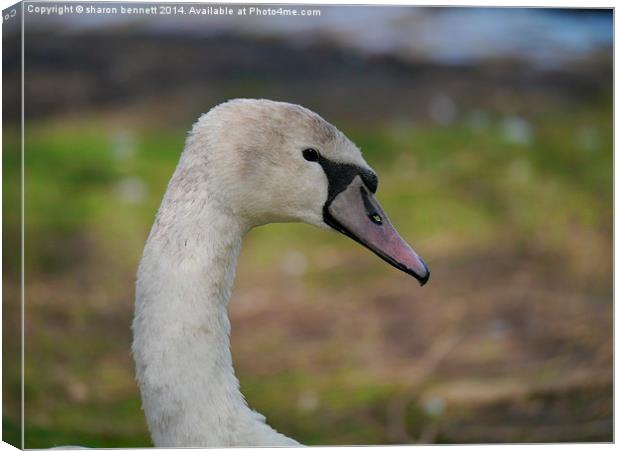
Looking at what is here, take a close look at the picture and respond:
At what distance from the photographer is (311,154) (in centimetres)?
376

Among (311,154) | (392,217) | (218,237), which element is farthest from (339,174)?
(392,217)

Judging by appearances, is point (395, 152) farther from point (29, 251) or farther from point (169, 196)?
point (169, 196)

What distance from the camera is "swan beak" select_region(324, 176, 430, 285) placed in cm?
377

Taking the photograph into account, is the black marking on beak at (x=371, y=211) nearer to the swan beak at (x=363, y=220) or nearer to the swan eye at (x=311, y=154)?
the swan beak at (x=363, y=220)

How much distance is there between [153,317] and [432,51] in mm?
2732

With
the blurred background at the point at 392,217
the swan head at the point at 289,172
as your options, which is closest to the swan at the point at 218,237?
the swan head at the point at 289,172

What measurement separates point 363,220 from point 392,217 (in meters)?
2.23

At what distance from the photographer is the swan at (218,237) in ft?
11.8

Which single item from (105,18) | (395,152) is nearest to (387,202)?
(395,152)

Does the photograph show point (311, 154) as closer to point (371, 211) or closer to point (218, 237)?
point (371, 211)

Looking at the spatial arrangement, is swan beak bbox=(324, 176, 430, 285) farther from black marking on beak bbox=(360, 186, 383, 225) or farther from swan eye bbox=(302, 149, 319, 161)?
swan eye bbox=(302, 149, 319, 161)

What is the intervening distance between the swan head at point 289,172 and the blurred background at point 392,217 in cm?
179

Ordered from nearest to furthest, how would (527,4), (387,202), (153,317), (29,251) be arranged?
(153,317)
(29,251)
(527,4)
(387,202)

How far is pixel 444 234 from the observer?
235 inches
